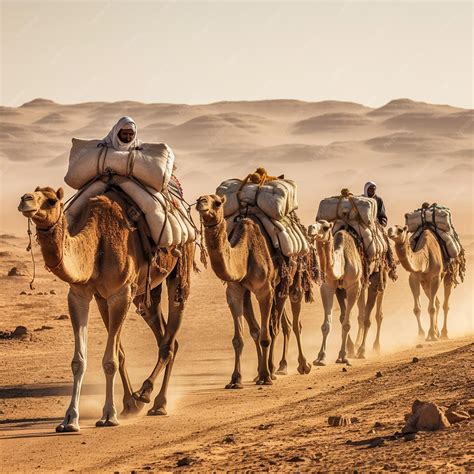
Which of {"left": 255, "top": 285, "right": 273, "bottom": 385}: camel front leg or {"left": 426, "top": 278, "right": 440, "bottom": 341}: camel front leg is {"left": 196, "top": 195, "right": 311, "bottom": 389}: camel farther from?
{"left": 426, "top": 278, "right": 440, "bottom": 341}: camel front leg

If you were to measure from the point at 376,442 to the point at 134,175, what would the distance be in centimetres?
451

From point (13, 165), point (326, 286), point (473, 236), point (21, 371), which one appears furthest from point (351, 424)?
point (13, 165)

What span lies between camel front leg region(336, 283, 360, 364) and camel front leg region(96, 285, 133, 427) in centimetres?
630

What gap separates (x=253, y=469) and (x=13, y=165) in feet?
419

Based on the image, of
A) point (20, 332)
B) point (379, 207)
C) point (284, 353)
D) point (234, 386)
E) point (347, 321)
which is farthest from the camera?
point (379, 207)

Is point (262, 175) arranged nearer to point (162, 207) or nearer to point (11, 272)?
point (162, 207)

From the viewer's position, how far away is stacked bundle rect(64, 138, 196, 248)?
1223 centimetres

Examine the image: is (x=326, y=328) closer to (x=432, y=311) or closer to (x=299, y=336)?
(x=299, y=336)

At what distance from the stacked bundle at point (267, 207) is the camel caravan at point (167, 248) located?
1 centimetres

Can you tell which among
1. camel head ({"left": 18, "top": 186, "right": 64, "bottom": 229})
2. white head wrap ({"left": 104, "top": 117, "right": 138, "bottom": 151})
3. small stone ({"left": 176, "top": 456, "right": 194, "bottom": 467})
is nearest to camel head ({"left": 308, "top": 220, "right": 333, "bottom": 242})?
white head wrap ({"left": 104, "top": 117, "right": 138, "bottom": 151})

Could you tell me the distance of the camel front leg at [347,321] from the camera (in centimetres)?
1733

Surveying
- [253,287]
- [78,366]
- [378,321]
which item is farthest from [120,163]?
[378,321]

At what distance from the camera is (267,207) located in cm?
1581

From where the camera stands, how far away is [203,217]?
12375 millimetres
